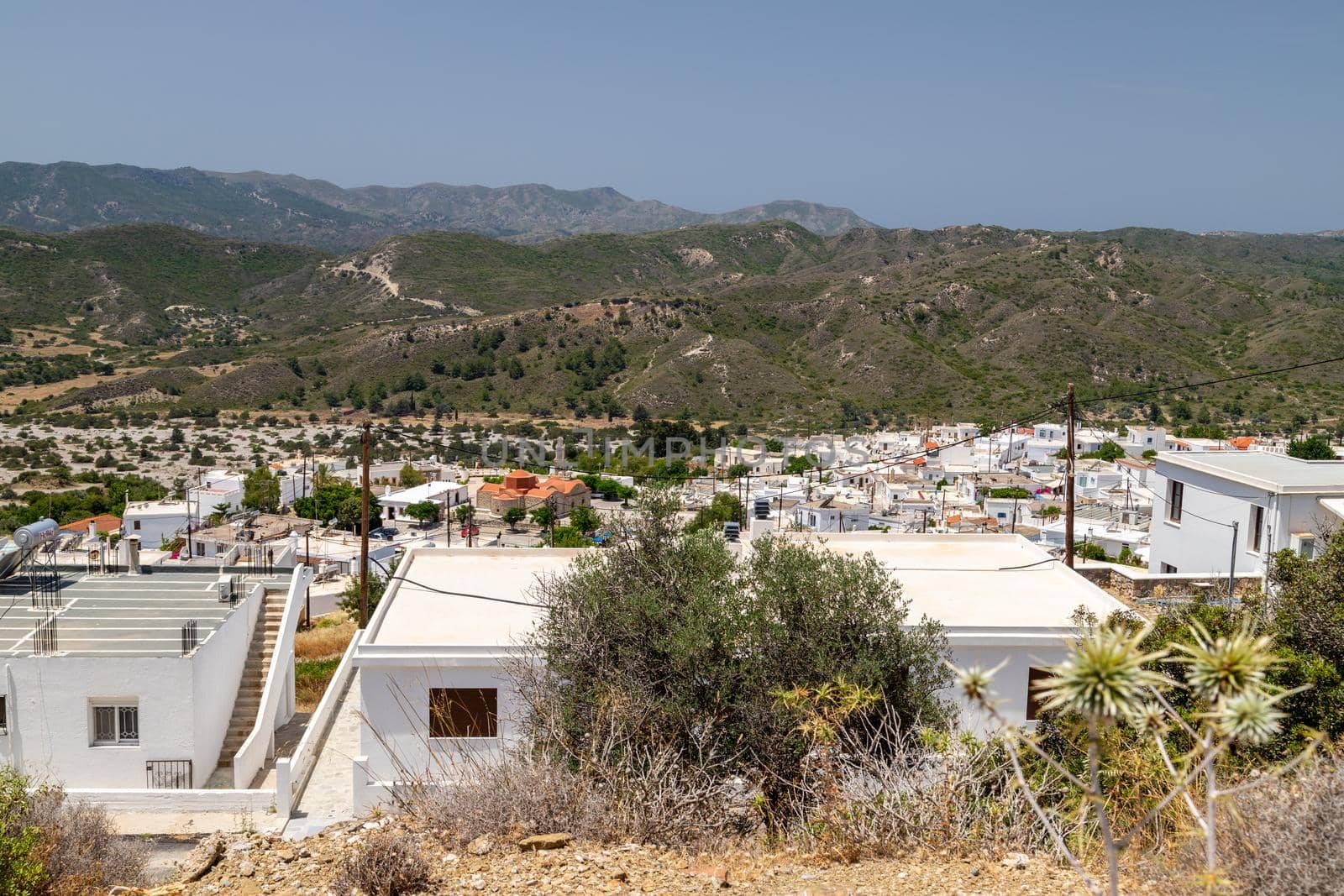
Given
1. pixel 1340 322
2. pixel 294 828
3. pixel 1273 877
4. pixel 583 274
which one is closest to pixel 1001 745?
pixel 1273 877

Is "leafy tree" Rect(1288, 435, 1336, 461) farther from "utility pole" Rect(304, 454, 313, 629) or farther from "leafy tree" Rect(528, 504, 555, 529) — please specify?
"utility pole" Rect(304, 454, 313, 629)

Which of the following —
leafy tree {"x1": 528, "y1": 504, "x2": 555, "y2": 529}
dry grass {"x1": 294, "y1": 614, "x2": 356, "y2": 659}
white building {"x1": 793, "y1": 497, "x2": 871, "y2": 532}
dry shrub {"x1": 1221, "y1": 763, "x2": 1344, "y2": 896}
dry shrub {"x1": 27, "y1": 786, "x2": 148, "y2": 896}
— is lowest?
leafy tree {"x1": 528, "y1": 504, "x2": 555, "y2": 529}

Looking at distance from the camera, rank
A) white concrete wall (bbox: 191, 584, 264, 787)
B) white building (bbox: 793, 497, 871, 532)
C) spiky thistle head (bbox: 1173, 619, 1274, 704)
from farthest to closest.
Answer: white building (bbox: 793, 497, 871, 532)
white concrete wall (bbox: 191, 584, 264, 787)
spiky thistle head (bbox: 1173, 619, 1274, 704)

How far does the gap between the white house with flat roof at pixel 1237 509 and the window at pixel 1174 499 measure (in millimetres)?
13

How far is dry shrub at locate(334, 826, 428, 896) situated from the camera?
16.6ft

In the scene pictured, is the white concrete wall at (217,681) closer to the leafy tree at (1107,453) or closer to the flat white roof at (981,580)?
the flat white roof at (981,580)

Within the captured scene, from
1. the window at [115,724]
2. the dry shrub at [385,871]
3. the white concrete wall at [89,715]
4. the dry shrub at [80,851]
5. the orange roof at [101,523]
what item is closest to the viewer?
the dry shrub at [385,871]

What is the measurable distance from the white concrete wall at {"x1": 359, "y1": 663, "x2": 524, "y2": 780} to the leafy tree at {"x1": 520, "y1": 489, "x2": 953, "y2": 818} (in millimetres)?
1682

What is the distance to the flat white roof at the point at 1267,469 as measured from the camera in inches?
525

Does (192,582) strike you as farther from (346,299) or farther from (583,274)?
(583,274)

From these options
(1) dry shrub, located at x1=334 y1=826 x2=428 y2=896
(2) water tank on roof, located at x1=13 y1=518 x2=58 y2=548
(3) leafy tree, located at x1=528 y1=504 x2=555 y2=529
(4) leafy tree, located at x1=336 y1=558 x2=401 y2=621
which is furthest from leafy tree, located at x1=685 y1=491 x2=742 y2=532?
(1) dry shrub, located at x1=334 y1=826 x2=428 y2=896

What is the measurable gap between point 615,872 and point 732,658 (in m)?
2.24

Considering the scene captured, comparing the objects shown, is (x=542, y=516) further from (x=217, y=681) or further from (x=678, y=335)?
(x=678, y=335)

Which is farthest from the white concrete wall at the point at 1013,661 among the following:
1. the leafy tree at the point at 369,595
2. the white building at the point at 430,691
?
the leafy tree at the point at 369,595
